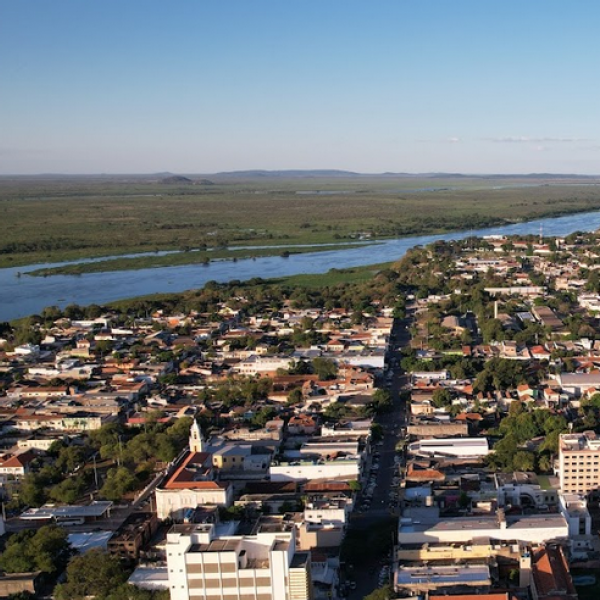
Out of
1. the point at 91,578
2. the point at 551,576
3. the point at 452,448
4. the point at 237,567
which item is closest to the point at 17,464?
the point at 91,578

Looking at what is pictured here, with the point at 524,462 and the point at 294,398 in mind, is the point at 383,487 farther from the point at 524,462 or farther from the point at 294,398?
the point at 294,398

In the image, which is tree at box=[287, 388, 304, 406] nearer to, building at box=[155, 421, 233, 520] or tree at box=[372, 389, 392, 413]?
tree at box=[372, 389, 392, 413]

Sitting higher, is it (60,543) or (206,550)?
(206,550)

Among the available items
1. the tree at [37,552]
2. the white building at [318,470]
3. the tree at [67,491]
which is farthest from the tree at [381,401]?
the tree at [37,552]

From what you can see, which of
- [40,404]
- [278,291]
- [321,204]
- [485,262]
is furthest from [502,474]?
[321,204]

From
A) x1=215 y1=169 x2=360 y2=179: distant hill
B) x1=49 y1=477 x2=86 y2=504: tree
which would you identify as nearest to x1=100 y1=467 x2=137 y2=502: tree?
x1=49 y1=477 x2=86 y2=504: tree

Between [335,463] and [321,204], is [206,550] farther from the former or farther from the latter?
[321,204]
